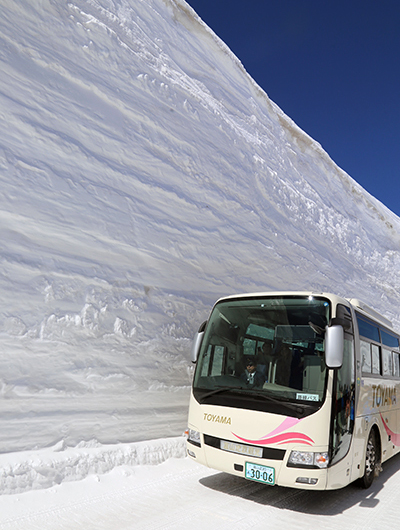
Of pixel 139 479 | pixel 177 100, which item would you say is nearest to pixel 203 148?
pixel 177 100

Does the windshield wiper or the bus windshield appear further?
the bus windshield

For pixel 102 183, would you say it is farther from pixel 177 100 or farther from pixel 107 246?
pixel 177 100

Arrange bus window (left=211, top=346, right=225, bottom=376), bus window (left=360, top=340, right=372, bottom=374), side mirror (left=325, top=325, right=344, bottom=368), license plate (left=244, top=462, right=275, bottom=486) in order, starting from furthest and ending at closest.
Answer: bus window (left=360, top=340, right=372, bottom=374) → bus window (left=211, top=346, right=225, bottom=376) → license plate (left=244, top=462, right=275, bottom=486) → side mirror (left=325, top=325, right=344, bottom=368)

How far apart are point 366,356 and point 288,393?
1.55 m

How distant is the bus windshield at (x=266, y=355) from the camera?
13.5ft

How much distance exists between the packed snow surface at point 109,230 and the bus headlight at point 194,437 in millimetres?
1124

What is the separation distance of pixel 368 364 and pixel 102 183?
480 centimetres

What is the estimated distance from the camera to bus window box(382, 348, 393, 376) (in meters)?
5.98

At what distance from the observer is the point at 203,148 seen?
9.56 meters

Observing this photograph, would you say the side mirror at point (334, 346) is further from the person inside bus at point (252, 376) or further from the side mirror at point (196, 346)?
the side mirror at point (196, 346)

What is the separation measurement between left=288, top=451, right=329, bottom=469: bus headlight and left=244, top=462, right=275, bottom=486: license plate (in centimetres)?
22

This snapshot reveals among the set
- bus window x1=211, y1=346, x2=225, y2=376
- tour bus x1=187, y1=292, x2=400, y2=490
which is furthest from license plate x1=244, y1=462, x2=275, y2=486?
bus window x1=211, y1=346, x2=225, y2=376

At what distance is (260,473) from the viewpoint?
402cm

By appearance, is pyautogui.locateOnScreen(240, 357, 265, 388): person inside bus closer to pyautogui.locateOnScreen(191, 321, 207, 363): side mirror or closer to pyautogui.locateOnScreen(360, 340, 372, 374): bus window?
pyautogui.locateOnScreen(191, 321, 207, 363): side mirror
